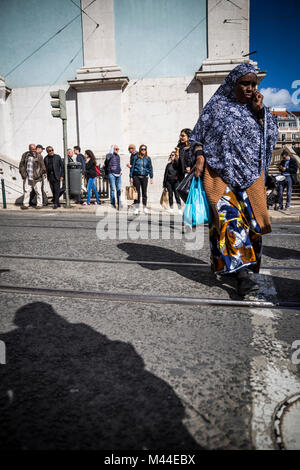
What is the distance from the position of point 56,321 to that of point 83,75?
15.2 metres

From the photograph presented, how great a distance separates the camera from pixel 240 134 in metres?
3.09

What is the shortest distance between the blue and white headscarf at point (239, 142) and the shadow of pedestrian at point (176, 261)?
0.95 m

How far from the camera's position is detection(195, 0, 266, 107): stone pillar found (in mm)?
14711

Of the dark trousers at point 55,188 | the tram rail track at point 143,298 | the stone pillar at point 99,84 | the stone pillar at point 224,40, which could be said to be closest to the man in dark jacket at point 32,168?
the dark trousers at point 55,188

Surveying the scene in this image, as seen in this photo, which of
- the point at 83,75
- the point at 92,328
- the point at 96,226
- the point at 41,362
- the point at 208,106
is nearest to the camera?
the point at 41,362

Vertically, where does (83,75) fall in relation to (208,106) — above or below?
above

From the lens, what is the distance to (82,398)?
5.12 feet

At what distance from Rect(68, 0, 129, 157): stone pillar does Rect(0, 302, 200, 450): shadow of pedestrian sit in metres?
14.2

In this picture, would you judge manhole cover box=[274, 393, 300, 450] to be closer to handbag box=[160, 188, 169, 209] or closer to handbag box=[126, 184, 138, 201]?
handbag box=[160, 188, 169, 209]
